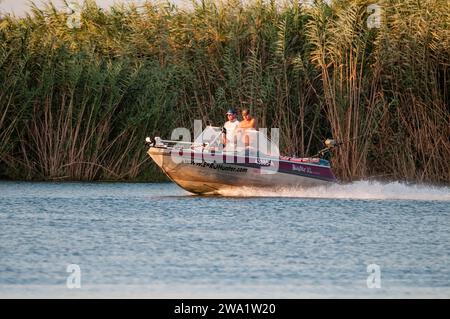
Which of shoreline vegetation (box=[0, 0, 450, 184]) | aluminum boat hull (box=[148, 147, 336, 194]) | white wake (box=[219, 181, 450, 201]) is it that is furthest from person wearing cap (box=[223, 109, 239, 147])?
shoreline vegetation (box=[0, 0, 450, 184])

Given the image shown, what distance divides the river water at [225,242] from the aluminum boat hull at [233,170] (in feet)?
1.08

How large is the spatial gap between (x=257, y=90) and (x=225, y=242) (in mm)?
10193

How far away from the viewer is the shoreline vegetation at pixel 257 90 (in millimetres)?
26953

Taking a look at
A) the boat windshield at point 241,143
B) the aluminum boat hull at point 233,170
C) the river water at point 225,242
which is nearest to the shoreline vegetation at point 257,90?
the river water at point 225,242

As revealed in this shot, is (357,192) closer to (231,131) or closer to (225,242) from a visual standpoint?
(231,131)

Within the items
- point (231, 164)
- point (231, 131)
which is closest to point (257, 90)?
point (231, 131)

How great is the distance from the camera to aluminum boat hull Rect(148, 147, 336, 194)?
78.5 ft

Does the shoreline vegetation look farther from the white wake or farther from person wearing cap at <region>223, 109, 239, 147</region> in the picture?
person wearing cap at <region>223, 109, 239, 147</region>

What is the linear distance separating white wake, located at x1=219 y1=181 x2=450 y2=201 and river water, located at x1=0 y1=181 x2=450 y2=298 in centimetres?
2

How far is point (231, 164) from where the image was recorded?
78.8ft

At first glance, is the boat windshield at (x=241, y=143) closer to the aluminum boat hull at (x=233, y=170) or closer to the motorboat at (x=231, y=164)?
the motorboat at (x=231, y=164)

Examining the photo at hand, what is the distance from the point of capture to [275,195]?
2508 cm
